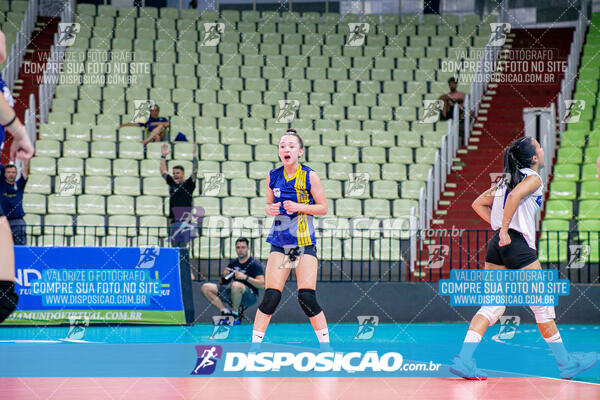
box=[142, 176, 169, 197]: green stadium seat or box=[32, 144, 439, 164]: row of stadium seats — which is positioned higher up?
box=[32, 144, 439, 164]: row of stadium seats

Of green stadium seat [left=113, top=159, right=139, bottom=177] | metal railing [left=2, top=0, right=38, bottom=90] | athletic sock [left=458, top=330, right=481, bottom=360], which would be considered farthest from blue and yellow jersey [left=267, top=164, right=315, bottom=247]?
metal railing [left=2, top=0, right=38, bottom=90]

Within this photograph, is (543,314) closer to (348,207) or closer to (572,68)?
(348,207)

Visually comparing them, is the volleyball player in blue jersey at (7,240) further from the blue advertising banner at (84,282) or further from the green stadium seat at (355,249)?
the green stadium seat at (355,249)

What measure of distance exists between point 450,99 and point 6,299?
14263mm

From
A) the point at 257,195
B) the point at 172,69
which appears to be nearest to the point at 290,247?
the point at 257,195

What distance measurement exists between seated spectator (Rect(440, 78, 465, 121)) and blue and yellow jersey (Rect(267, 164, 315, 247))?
1036cm

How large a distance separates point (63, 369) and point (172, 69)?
1182 centimetres

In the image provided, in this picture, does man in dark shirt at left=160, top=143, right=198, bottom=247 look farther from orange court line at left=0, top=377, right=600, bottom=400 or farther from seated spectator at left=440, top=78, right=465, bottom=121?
orange court line at left=0, top=377, right=600, bottom=400

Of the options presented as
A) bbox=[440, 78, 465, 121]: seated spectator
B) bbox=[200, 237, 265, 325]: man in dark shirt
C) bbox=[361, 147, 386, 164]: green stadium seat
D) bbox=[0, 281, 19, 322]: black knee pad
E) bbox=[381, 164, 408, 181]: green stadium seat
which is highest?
bbox=[440, 78, 465, 121]: seated spectator

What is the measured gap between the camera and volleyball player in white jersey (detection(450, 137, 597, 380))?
657 centimetres

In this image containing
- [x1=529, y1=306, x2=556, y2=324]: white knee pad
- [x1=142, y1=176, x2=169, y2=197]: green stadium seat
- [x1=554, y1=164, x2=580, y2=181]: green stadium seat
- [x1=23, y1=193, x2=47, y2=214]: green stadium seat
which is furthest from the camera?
[x1=554, y1=164, x2=580, y2=181]: green stadium seat

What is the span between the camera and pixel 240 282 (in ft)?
39.6

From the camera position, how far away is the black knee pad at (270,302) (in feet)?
23.0

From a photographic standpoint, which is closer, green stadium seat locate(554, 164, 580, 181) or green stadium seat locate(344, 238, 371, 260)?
green stadium seat locate(344, 238, 371, 260)
